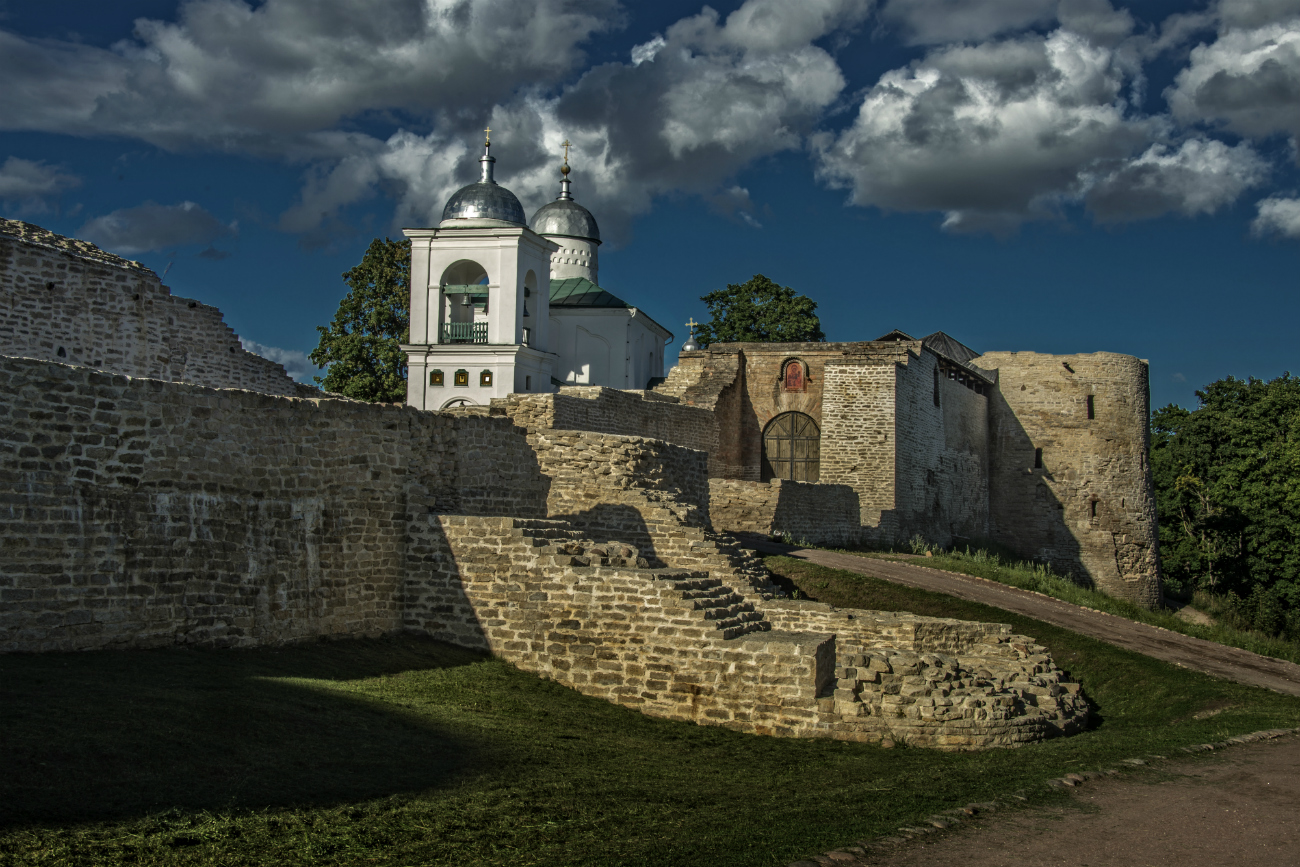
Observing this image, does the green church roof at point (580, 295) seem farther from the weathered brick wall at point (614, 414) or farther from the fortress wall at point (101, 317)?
the fortress wall at point (101, 317)

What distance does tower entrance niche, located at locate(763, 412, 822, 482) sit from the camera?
104 ft

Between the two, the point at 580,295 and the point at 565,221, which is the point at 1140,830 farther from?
the point at 565,221

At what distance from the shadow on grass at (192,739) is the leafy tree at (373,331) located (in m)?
29.9

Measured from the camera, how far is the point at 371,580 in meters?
12.3

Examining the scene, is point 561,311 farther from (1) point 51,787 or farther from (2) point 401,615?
(1) point 51,787

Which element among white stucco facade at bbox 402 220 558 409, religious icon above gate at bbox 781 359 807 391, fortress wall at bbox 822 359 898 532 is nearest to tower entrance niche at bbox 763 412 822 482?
religious icon above gate at bbox 781 359 807 391

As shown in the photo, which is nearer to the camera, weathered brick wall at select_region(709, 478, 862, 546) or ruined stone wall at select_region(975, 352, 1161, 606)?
weathered brick wall at select_region(709, 478, 862, 546)

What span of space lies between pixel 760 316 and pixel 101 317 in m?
35.9

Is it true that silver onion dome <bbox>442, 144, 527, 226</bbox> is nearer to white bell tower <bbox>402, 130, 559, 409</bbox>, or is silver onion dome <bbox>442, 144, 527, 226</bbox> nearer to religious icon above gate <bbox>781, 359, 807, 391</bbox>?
white bell tower <bbox>402, 130, 559, 409</bbox>

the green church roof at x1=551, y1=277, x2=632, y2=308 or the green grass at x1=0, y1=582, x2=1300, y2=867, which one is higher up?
the green church roof at x1=551, y1=277, x2=632, y2=308

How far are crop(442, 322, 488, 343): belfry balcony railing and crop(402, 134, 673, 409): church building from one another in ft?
0.11

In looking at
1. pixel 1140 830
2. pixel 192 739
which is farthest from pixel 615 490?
pixel 1140 830

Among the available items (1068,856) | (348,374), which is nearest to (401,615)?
(1068,856)

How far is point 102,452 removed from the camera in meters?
9.77
